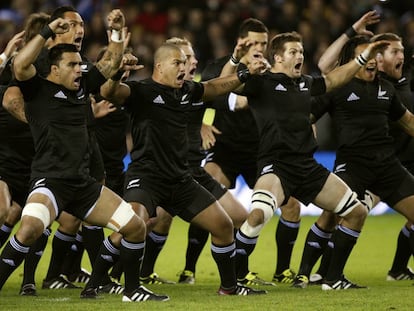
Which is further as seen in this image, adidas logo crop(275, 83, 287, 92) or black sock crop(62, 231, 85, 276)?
black sock crop(62, 231, 85, 276)

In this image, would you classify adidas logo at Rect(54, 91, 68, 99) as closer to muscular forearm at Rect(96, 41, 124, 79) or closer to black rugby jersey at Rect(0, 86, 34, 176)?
muscular forearm at Rect(96, 41, 124, 79)

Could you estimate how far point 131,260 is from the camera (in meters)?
9.43

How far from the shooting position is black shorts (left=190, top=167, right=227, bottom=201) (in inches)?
432

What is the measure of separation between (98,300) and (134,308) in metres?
0.72

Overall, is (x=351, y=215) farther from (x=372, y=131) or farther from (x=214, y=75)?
(x=214, y=75)

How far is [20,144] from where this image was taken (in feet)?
35.0

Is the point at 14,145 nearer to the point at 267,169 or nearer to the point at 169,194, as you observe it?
the point at 169,194

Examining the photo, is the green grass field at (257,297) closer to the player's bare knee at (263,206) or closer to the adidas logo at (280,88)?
the player's bare knee at (263,206)

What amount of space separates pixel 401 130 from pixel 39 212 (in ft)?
14.3

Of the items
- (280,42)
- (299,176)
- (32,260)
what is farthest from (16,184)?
(280,42)

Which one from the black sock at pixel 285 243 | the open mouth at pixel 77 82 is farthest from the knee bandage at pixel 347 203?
the open mouth at pixel 77 82

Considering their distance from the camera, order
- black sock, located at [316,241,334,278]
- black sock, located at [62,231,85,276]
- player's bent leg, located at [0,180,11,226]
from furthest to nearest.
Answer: black sock, located at [62,231,85,276], black sock, located at [316,241,334,278], player's bent leg, located at [0,180,11,226]

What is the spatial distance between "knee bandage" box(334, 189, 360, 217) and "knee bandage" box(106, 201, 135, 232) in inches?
82.5

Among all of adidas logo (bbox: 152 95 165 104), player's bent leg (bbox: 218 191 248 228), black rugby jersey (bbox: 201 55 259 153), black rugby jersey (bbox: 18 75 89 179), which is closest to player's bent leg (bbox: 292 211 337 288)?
player's bent leg (bbox: 218 191 248 228)
